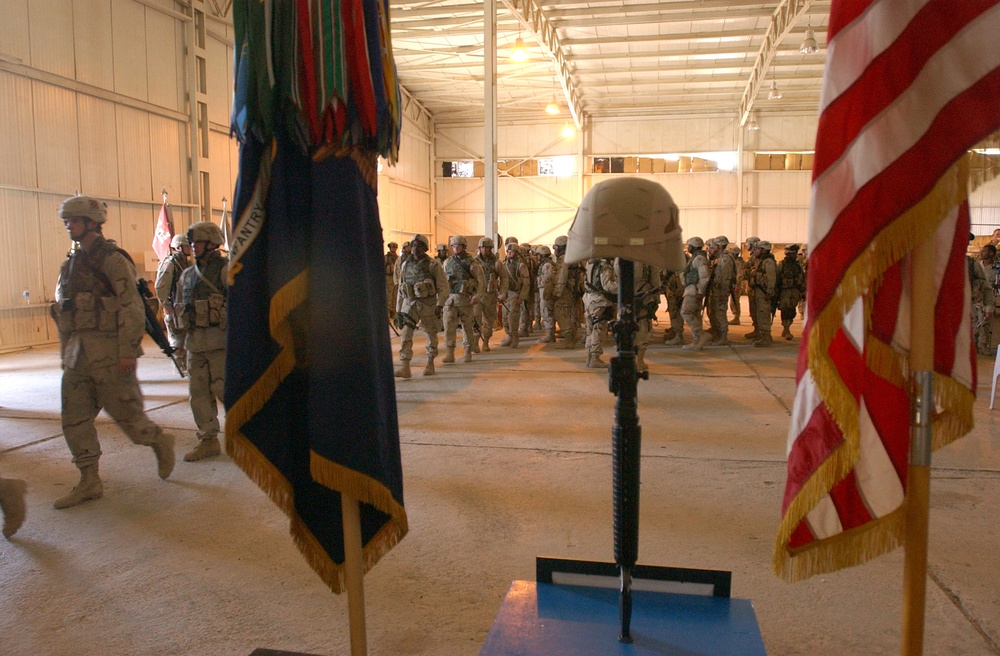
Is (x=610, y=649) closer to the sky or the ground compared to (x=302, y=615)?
closer to the sky

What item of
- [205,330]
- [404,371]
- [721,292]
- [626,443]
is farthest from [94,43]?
[626,443]

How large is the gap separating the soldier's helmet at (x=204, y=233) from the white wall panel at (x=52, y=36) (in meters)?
8.90

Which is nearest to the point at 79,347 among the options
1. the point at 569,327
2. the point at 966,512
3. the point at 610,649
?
the point at 610,649

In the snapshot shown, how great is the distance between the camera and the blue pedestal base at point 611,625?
213 centimetres

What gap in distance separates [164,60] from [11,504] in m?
13.2

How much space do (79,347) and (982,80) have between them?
4.68 metres

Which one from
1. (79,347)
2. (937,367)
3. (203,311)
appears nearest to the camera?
(937,367)

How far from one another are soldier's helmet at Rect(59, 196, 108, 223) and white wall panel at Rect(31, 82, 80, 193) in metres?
9.01

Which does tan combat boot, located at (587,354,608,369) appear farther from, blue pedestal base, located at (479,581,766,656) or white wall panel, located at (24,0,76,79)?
white wall panel, located at (24,0,76,79)

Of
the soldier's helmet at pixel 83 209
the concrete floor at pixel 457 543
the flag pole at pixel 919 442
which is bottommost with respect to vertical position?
the concrete floor at pixel 457 543

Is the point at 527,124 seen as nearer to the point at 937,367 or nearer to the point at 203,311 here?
the point at 203,311

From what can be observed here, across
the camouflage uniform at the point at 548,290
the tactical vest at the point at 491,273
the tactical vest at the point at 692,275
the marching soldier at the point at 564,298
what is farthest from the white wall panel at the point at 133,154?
the tactical vest at the point at 692,275

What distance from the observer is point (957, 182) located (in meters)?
1.52

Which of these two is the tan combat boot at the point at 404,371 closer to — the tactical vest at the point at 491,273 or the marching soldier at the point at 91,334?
the tactical vest at the point at 491,273
